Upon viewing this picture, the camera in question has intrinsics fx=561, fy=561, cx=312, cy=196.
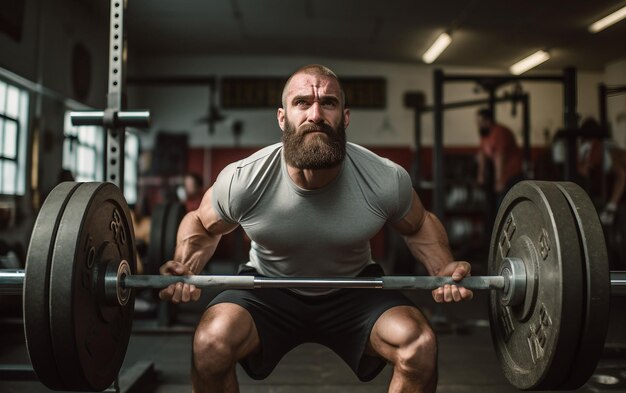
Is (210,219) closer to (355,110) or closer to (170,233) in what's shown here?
(170,233)

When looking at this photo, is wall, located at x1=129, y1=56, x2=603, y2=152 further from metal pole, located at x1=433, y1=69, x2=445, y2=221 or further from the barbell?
the barbell

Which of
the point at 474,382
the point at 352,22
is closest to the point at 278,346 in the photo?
the point at 474,382

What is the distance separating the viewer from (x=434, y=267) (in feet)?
4.67

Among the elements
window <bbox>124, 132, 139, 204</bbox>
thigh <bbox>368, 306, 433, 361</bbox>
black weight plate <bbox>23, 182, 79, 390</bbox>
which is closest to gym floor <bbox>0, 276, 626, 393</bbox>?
thigh <bbox>368, 306, 433, 361</bbox>

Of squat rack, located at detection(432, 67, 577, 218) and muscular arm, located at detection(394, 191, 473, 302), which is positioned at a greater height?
squat rack, located at detection(432, 67, 577, 218)

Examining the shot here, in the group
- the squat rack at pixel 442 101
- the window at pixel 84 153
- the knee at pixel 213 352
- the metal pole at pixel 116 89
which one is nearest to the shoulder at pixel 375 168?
the knee at pixel 213 352

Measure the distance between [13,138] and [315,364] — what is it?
112 inches

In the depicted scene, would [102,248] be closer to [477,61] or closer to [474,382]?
[474,382]

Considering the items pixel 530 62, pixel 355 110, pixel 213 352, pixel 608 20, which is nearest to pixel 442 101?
pixel 213 352

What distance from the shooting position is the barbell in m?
1.05

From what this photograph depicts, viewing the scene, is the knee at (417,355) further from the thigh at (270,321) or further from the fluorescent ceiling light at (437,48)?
the fluorescent ceiling light at (437,48)

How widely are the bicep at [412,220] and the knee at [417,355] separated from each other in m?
0.31

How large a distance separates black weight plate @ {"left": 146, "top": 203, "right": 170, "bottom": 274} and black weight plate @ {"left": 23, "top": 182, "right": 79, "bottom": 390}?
1342 millimetres

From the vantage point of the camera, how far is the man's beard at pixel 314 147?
1.30 m
